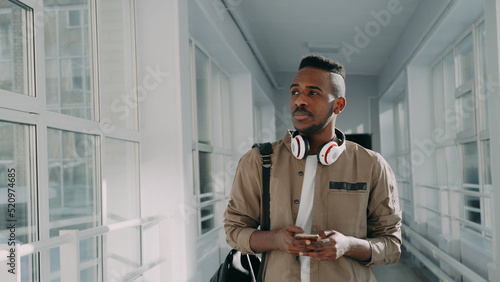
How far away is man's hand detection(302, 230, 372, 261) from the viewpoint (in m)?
1.14

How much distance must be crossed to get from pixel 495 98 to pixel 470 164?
2057mm

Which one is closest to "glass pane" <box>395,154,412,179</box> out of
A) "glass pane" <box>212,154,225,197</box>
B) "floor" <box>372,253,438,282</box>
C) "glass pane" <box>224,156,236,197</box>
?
"floor" <box>372,253,438,282</box>

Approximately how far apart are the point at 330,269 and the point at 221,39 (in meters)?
3.66

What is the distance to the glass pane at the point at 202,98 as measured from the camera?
15.4 feet

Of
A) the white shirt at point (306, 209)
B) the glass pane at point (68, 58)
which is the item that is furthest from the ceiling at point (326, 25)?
the white shirt at point (306, 209)

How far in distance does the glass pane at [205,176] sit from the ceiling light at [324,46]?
9.62 ft

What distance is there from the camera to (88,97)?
216cm

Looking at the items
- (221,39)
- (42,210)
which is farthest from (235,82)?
(42,210)

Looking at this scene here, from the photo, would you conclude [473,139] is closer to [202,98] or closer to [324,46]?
[202,98]

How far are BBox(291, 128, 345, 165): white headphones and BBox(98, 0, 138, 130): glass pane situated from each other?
50.8 inches

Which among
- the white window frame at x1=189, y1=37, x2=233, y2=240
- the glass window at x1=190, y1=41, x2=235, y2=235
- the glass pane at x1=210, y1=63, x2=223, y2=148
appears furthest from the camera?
the glass pane at x1=210, y1=63, x2=223, y2=148

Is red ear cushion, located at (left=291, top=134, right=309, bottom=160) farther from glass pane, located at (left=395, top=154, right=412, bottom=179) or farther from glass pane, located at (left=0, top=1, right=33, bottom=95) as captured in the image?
glass pane, located at (left=395, top=154, right=412, bottom=179)

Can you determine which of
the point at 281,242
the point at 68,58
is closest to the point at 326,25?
the point at 68,58

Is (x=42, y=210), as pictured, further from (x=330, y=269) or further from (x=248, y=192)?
(x=330, y=269)
